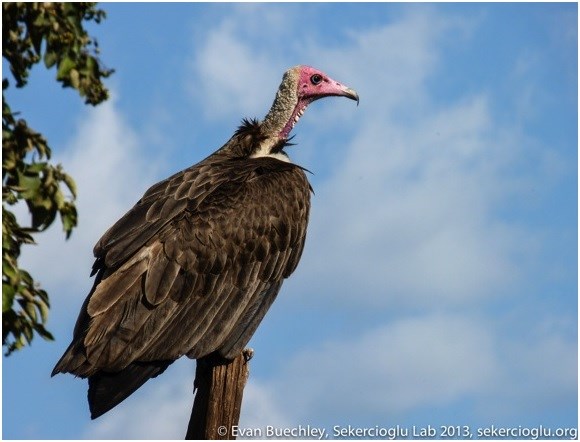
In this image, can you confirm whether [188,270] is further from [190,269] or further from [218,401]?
[218,401]

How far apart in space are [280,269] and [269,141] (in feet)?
5.42

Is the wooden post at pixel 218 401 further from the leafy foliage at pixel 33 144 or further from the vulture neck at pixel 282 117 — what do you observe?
the vulture neck at pixel 282 117

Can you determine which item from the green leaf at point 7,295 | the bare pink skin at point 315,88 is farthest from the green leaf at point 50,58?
the bare pink skin at point 315,88

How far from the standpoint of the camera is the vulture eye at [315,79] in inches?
390

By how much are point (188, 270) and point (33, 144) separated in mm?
2251

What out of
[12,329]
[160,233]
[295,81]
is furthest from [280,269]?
[12,329]

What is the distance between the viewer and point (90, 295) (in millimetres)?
7051

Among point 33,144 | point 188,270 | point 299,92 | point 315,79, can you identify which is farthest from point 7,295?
point 315,79

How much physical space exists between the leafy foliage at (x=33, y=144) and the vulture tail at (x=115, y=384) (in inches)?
46.9

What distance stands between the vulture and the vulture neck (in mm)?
190

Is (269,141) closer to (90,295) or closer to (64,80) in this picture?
(90,295)

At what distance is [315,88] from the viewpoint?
9.88m

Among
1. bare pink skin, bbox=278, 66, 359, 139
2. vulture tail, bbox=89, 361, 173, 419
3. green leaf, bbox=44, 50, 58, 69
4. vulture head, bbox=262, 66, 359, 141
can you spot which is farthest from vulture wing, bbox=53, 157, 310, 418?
green leaf, bbox=44, 50, 58, 69

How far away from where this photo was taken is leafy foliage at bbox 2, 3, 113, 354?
5113 mm
